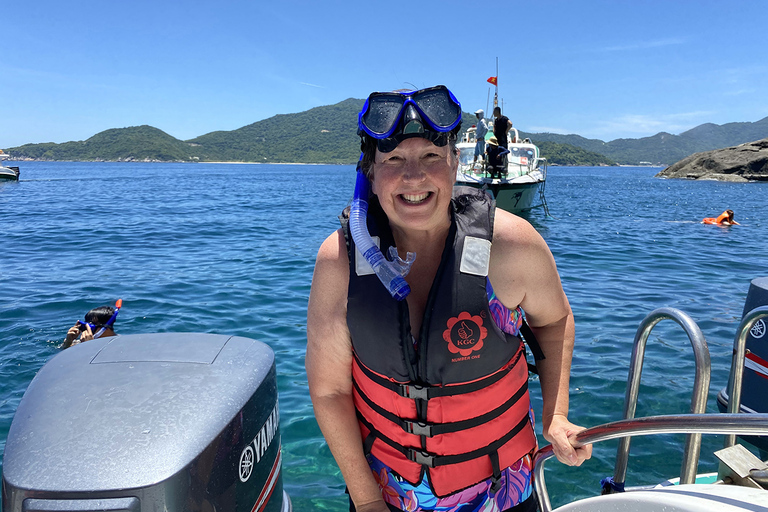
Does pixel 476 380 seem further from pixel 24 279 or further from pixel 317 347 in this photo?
pixel 24 279

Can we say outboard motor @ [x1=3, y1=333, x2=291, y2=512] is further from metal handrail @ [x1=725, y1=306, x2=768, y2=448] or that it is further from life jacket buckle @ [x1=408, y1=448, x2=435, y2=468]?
metal handrail @ [x1=725, y1=306, x2=768, y2=448]

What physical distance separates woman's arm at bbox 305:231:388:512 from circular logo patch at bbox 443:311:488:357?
0.35 m

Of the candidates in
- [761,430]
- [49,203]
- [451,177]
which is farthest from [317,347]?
[49,203]

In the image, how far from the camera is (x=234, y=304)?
7441 mm

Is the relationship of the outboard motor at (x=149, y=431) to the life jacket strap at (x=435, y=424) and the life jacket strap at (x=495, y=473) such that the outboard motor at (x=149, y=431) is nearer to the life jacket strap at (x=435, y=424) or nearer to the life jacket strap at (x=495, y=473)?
the life jacket strap at (x=435, y=424)

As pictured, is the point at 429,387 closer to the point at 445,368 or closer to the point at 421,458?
the point at 445,368

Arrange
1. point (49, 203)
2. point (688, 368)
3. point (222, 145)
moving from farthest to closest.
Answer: point (222, 145) → point (49, 203) → point (688, 368)

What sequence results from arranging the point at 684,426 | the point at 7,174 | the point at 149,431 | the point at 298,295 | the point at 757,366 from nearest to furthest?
the point at 684,426 < the point at 149,431 < the point at 757,366 < the point at 298,295 < the point at 7,174

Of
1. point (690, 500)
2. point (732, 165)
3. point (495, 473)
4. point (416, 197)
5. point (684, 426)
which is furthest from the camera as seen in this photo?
point (732, 165)

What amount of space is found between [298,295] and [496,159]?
11067mm

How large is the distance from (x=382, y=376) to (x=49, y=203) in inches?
1074

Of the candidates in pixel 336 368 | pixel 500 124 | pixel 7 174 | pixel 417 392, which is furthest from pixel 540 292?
pixel 7 174

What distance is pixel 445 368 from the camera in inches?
63.5

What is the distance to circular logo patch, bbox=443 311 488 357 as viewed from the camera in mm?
1597
